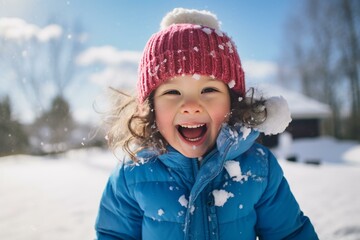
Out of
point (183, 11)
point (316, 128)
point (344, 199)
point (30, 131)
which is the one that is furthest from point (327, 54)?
point (30, 131)

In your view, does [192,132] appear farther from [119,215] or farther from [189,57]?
[119,215]

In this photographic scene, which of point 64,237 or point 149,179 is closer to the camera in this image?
point 149,179

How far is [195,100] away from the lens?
4.72 feet

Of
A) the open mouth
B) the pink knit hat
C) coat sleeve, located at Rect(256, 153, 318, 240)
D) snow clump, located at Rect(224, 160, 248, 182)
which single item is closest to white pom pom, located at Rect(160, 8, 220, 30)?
the pink knit hat

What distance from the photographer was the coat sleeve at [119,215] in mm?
1548

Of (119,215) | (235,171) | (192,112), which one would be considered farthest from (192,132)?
(119,215)

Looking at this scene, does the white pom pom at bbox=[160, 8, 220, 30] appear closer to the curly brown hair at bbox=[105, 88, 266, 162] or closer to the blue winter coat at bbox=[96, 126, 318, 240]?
the curly brown hair at bbox=[105, 88, 266, 162]

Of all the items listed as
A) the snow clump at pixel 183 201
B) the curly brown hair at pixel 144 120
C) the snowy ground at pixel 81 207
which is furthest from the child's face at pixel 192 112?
the snowy ground at pixel 81 207

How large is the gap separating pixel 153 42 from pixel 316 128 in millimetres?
19466

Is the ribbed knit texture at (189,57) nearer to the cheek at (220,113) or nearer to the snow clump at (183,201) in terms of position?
the cheek at (220,113)

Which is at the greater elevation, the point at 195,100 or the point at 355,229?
the point at 195,100

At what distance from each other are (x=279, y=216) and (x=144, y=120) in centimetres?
91

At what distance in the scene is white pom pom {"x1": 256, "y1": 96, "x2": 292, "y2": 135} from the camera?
158 cm

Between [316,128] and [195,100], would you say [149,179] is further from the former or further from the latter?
[316,128]
